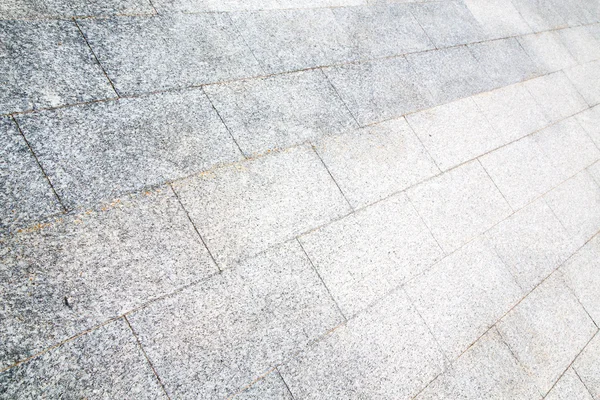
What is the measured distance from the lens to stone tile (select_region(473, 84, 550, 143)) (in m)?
7.54

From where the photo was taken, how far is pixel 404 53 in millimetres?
7043

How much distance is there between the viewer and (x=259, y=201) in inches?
179

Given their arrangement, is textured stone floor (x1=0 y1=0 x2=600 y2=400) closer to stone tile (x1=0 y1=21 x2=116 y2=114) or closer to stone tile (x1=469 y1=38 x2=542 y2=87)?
stone tile (x1=0 y1=21 x2=116 y2=114)

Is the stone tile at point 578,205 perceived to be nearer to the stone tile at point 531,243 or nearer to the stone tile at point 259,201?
the stone tile at point 531,243

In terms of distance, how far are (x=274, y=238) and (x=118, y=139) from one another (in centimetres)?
185

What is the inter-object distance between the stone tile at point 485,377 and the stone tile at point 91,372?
2.91 m

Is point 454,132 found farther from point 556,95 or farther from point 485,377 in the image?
point 556,95

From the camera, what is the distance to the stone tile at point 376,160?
17.3ft

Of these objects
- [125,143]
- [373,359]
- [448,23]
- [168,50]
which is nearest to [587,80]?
[448,23]

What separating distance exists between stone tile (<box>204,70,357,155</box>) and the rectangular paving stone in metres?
1.48

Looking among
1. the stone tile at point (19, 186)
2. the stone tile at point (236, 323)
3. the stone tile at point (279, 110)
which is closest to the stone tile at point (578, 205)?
the stone tile at point (279, 110)

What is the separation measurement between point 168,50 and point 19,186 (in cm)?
227

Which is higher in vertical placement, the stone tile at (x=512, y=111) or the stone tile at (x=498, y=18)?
the stone tile at (x=498, y=18)

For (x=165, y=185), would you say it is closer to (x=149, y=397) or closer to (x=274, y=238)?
(x=274, y=238)
